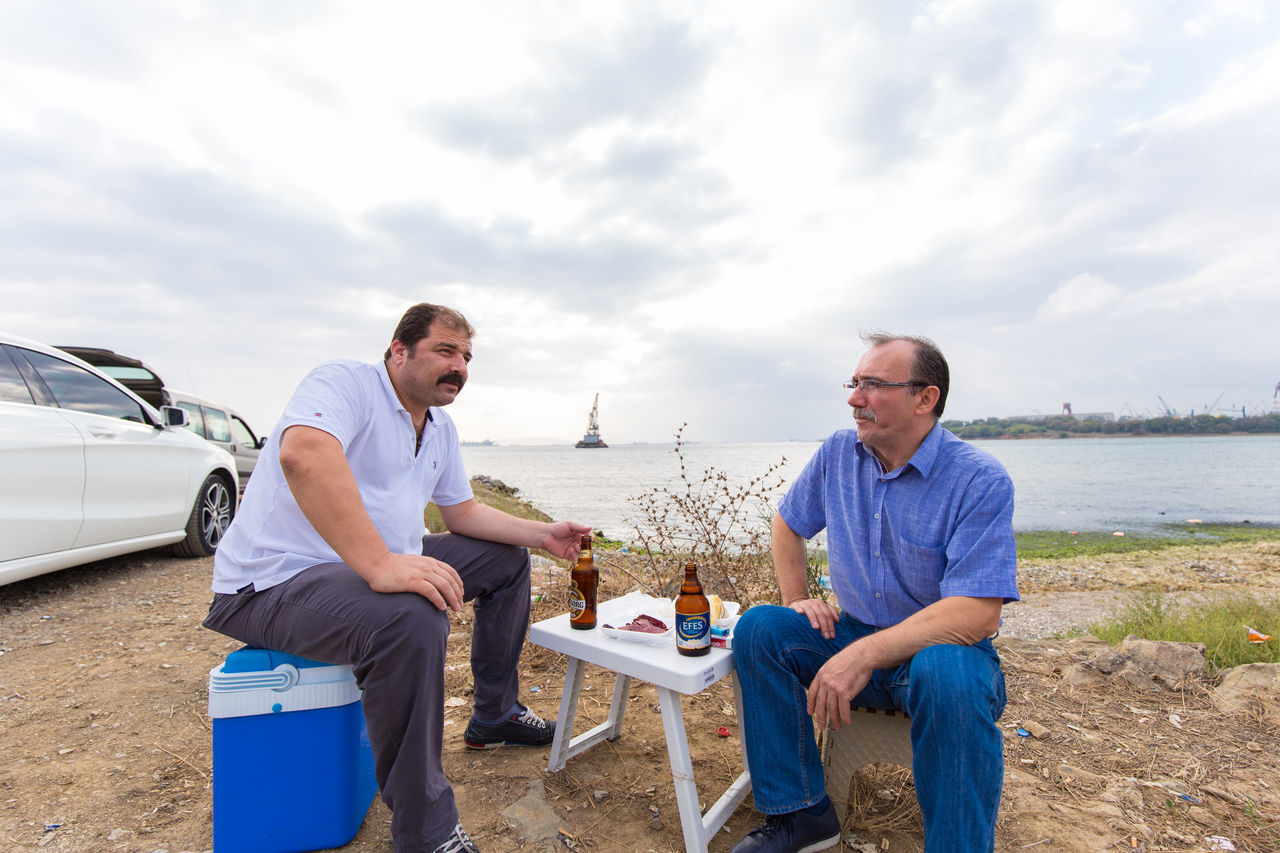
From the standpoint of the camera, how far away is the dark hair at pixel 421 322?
8.38 ft

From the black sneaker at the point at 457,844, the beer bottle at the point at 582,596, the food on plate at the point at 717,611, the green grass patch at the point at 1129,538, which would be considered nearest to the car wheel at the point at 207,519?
the beer bottle at the point at 582,596

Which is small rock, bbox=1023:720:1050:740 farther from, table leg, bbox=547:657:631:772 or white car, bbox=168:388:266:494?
white car, bbox=168:388:266:494

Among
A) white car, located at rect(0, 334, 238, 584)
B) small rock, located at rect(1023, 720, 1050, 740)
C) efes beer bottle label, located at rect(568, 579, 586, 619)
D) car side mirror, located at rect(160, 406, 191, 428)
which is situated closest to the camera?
efes beer bottle label, located at rect(568, 579, 586, 619)

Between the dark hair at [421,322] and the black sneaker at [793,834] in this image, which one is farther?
the dark hair at [421,322]

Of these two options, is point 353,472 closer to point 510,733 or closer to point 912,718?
point 510,733

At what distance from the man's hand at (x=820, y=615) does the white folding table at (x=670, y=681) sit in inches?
12.7

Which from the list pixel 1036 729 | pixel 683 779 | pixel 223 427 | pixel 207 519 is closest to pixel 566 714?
pixel 683 779

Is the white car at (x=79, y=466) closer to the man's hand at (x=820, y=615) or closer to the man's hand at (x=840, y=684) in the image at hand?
the man's hand at (x=820, y=615)

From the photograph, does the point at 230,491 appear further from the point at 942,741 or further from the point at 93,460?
the point at 942,741

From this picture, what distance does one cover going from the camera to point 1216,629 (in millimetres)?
4285

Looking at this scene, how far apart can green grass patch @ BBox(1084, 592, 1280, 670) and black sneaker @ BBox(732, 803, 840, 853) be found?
10.2 feet

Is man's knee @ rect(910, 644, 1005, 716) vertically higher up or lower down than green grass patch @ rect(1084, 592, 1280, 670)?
higher up

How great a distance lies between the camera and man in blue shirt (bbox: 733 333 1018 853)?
1.81 metres

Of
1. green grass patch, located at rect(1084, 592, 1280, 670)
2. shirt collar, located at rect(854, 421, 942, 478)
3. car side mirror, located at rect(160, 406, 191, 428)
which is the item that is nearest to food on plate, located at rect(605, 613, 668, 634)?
shirt collar, located at rect(854, 421, 942, 478)
